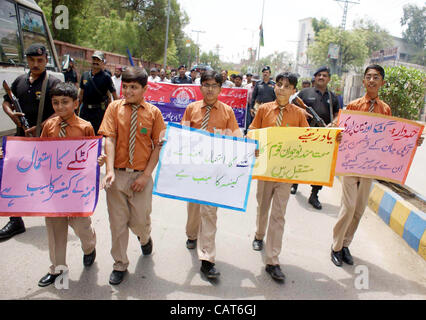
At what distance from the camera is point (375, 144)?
11.6 ft

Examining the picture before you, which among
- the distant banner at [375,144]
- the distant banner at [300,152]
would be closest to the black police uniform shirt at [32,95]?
the distant banner at [300,152]

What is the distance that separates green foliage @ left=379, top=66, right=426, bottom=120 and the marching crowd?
4.34 metres

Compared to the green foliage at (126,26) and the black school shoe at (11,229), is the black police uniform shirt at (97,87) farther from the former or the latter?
the green foliage at (126,26)

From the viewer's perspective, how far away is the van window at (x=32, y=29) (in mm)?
6027

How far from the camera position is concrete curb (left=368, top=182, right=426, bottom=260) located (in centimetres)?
388

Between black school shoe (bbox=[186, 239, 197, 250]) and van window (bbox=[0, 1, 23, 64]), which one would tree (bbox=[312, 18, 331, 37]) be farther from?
black school shoe (bbox=[186, 239, 197, 250])

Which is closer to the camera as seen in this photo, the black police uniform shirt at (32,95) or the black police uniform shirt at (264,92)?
the black police uniform shirt at (32,95)

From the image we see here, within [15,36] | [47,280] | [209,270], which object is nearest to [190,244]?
[209,270]

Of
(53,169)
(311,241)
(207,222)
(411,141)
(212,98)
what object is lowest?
(311,241)

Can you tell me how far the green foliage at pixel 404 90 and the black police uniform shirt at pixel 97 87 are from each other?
19.1 feet

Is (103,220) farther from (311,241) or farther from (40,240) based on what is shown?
(311,241)

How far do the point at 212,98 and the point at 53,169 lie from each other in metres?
1.52

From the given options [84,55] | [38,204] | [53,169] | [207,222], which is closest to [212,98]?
[207,222]
